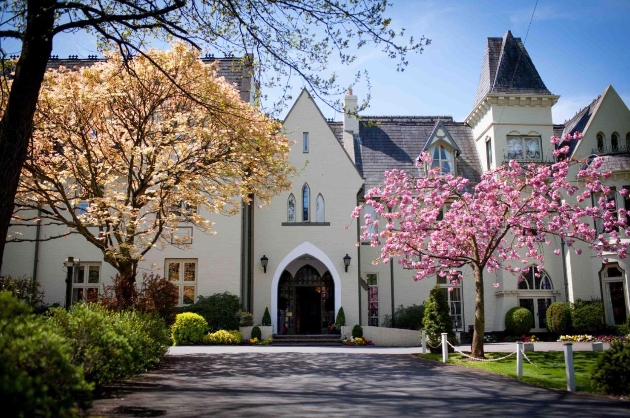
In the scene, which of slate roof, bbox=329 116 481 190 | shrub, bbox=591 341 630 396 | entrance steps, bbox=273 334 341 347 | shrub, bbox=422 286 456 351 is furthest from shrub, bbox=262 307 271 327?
shrub, bbox=591 341 630 396

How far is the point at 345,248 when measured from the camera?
2625 centimetres

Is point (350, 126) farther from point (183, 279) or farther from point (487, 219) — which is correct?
point (487, 219)

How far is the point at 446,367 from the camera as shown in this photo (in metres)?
14.9

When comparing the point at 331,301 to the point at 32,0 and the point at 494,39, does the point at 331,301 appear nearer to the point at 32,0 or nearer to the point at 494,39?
the point at 494,39

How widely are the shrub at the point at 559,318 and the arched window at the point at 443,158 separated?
8.07 metres

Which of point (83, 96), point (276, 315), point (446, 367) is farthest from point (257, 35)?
point (276, 315)

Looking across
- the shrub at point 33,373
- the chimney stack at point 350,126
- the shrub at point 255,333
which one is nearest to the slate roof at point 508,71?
the chimney stack at point 350,126

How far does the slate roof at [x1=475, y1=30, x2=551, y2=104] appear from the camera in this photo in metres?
28.5

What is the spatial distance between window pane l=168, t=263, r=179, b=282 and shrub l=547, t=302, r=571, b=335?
1705cm

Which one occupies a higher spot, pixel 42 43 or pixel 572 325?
pixel 42 43

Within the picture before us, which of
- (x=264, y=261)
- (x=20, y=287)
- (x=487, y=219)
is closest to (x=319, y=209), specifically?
(x=264, y=261)

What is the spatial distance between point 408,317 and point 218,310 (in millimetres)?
8670

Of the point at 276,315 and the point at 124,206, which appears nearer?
the point at 124,206

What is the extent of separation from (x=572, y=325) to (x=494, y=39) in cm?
1565
